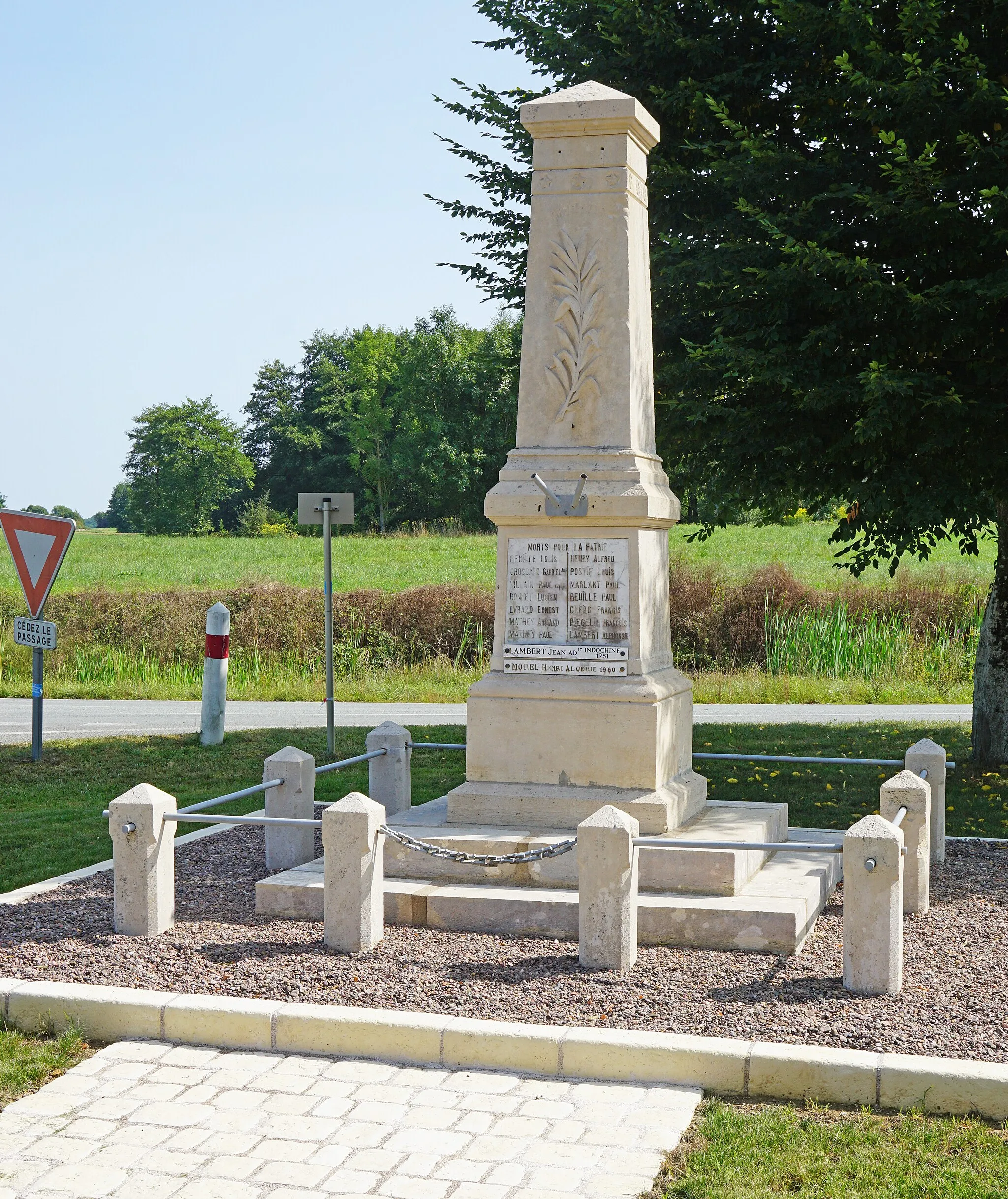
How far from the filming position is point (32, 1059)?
5.17 metres

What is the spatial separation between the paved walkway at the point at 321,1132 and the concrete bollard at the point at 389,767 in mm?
3875

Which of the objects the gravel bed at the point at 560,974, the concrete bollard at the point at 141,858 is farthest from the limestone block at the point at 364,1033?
the concrete bollard at the point at 141,858

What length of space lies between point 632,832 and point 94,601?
59.5 ft

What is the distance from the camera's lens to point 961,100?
9.79 m

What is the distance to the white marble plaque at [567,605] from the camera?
7492mm

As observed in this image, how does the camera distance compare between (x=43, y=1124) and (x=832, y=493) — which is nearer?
(x=43, y=1124)

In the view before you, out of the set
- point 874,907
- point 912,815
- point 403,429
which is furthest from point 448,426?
point 874,907

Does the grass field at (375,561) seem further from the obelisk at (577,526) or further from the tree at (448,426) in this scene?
the obelisk at (577,526)

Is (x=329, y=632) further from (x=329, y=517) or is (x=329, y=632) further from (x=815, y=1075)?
(x=815, y=1075)

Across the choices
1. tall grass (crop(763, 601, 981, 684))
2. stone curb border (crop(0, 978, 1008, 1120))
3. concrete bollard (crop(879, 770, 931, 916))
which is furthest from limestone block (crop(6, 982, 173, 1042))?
tall grass (crop(763, 601, 981, 684))

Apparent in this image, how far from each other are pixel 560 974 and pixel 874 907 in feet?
4.62

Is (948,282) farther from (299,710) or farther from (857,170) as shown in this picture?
(299,710)

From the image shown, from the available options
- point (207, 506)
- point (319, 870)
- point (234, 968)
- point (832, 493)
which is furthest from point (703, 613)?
point (207, 506)

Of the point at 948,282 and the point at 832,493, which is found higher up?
the point at 948,282
